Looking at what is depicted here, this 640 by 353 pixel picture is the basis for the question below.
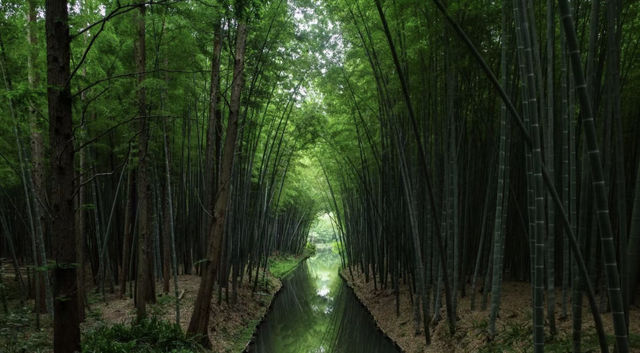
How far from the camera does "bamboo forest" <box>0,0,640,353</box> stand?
2508 mm

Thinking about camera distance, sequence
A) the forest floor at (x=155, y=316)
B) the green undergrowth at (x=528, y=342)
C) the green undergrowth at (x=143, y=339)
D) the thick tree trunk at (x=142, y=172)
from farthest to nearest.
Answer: the thick tree trunk at (x=142, y=172) → the forest floor at (x=155, y=316) → the green undergrowth at (x=143, y=339) → the green undergrowth at (x=528, y=342)

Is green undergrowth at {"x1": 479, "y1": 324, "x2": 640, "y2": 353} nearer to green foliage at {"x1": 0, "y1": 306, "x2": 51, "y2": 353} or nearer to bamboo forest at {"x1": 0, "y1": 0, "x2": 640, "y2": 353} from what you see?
bamboo forest at {"x1": 0, "y1": 0, "x2": 640, "y2": 353}

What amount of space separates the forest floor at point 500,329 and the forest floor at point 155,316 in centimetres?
228

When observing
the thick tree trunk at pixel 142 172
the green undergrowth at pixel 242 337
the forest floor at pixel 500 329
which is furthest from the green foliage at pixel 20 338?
the forest floor at pixel 500 329

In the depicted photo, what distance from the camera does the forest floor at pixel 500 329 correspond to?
311 centimetres

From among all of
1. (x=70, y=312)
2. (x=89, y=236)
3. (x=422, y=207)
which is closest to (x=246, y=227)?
(x=89, y=236)

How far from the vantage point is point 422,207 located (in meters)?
5.38

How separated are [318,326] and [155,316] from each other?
10.9 feet

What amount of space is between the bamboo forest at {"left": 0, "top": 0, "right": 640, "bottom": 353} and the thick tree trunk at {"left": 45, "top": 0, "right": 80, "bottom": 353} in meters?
0.01

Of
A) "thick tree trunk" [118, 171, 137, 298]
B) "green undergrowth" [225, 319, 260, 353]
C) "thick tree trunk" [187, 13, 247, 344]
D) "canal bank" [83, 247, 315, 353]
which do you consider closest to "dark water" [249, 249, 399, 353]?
"green undergrowth" [225, 319, 260, 353]

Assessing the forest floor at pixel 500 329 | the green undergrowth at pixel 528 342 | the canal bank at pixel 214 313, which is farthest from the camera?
the canal bank at pixel 214 313

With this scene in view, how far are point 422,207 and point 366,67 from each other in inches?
90.1

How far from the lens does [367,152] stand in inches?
323

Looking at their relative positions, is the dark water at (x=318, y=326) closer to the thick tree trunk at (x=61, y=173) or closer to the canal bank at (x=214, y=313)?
the canal bank at (x=214, y=313)
